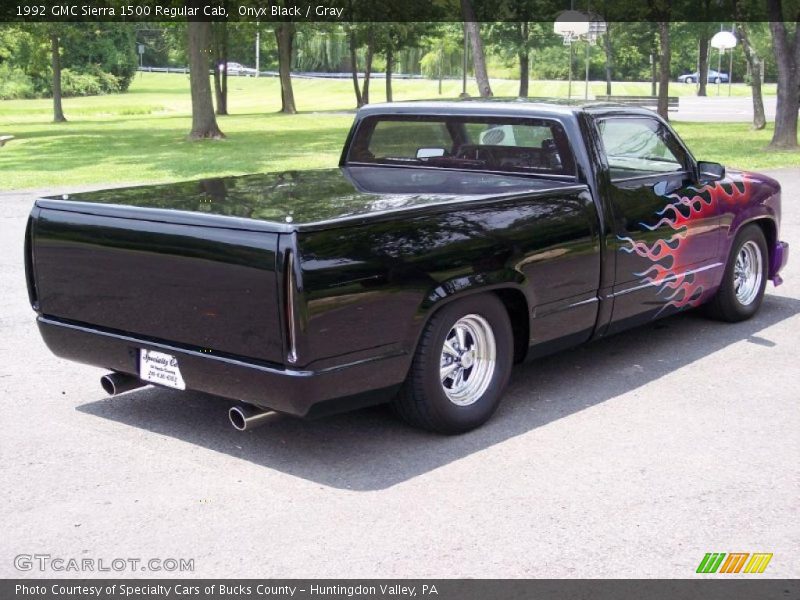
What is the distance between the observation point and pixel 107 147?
29.2 meters

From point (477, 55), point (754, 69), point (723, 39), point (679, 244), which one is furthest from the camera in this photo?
point (723, 39)

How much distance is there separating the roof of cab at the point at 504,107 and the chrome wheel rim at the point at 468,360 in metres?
1.58

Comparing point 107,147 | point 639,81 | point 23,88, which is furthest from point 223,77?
point 639,81

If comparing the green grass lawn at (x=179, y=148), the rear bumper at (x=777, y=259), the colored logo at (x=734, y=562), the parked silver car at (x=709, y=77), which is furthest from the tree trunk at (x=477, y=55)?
the parked silver car at (x=709, y=77)

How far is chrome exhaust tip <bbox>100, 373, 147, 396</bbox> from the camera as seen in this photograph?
18.6ft

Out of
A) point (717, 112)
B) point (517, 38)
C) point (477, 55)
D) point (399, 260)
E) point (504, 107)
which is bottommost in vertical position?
point (717, 112)

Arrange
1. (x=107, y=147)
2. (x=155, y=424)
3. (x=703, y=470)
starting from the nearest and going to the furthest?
(x=703, y=470) → (x=155, y=424) → (x=107, y=147)

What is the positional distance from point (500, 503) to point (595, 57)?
92.3m

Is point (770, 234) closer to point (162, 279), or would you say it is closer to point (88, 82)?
point (162, 279)

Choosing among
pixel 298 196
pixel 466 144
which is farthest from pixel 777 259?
pixel 298 196

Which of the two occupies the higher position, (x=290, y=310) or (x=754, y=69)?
(x=754, y=69)

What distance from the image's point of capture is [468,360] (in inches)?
218

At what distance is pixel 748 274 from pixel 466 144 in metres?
2.54
